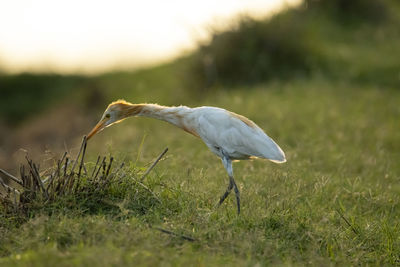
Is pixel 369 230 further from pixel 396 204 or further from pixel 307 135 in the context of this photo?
pixel 307 135

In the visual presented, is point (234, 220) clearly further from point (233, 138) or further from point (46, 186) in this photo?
point (46, 186)

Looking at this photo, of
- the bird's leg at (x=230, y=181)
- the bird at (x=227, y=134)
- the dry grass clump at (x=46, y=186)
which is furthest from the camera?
the bird at (x=227, y=134)

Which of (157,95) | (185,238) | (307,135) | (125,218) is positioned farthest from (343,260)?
(157,95)

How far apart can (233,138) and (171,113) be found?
2.22 ft

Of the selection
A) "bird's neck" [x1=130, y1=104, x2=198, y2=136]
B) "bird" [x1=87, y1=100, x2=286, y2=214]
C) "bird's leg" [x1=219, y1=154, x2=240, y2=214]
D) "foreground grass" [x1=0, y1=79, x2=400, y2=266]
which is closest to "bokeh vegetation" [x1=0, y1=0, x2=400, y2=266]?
"foreground grass" [x1=0, y1=79, x2=400, y2=266]

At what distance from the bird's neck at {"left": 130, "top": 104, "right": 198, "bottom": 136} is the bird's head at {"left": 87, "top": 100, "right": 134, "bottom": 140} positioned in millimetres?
43

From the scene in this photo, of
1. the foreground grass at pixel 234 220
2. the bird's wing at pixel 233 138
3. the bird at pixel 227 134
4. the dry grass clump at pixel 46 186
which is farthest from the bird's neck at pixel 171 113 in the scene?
the dry grass clump at pixel 46 186

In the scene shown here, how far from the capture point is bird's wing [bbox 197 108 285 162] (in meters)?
5.07

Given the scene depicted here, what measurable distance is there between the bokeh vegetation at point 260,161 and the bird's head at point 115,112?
0.24m

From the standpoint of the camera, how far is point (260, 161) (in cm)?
723

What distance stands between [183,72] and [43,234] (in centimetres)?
991

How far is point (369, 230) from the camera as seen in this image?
186 inches

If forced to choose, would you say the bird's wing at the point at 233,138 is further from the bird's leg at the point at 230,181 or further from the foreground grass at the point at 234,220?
the foreground grass at the point at 234,220

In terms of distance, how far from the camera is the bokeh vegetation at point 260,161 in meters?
3.86
